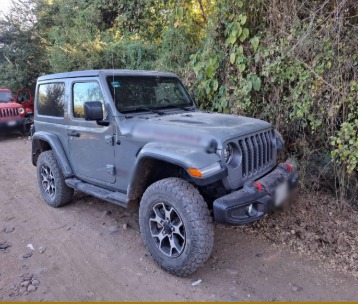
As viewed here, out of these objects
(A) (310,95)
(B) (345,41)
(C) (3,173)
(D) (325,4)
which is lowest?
(C) (3,173)

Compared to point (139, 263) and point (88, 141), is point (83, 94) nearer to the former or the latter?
point (88, 141)

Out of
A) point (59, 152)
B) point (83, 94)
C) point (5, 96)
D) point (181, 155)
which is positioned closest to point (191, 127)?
point (181, 155)

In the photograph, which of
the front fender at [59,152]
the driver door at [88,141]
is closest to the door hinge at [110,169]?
the driver door at [88,141]

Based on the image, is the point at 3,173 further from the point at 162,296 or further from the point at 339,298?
the point at 339,298

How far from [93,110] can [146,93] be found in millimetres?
839

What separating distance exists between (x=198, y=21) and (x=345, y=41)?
10.9 ft

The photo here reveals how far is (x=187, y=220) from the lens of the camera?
268 centimetres

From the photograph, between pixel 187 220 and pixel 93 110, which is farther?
pixel 93 110

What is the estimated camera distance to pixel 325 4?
4.04 meters

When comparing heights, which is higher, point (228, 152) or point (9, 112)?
point (228, 152)

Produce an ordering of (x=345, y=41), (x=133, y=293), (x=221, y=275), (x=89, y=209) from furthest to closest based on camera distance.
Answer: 1. (x=89, y=209)
2. (x=345, y=41)
3. (x=221, y=275)
4. (x=133, y=293)

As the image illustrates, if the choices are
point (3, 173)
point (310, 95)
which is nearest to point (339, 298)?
point (310, 95)

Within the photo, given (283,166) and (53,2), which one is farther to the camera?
(53,2)

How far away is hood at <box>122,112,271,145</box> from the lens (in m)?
2.80
